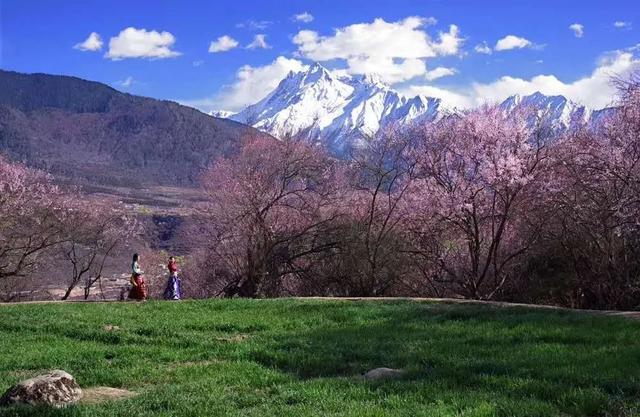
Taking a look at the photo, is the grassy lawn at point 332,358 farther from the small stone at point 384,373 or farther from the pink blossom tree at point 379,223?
the pink blossom tree at point 379,223

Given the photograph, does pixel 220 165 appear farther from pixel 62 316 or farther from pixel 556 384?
pixel 556 384

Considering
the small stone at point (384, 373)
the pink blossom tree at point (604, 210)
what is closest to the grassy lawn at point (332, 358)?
the small stone at point (384, 373)

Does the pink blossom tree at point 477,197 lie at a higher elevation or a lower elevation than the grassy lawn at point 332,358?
higher

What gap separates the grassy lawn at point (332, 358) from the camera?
644 cm

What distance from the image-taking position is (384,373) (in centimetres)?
803

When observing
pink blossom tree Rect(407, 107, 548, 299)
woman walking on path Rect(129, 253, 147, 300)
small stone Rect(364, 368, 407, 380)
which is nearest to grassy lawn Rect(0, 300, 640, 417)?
small stone Rect(364, 368, 407, 380)

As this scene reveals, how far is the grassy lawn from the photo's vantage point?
21.1 ft

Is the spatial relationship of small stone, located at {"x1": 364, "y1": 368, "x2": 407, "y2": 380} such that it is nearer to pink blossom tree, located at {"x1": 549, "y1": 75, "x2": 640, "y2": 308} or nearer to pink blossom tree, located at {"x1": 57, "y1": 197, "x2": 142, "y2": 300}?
pink blossom tree, located at {"x1": 549, "y1": 75, "x2": 640, "y2": 308}

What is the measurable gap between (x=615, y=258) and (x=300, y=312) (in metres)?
9.95

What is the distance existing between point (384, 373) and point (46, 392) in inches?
149

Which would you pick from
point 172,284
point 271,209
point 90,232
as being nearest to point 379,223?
point 271,209

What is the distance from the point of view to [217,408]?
647cm

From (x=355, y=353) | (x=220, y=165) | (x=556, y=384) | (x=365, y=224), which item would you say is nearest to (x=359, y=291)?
(x=365, y=224)

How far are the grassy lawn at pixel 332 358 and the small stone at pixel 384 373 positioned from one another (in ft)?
0.44
